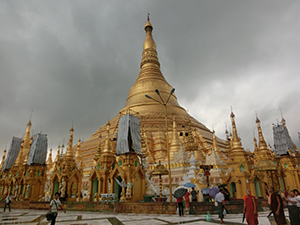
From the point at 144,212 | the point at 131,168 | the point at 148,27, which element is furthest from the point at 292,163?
the point at 148,27

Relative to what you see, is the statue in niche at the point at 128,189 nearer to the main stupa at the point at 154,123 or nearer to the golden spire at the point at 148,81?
the main stupa at the point at 154,123

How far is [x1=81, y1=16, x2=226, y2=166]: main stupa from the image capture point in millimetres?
29594

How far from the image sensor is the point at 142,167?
18453 mm

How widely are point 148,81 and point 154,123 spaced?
12.3 metres

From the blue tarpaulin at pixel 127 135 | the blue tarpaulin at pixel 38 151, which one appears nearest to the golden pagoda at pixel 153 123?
the blue tarpaulin at pixel 127 135

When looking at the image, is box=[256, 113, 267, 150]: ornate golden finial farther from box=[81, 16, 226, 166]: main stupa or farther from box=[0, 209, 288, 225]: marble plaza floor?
box=[0, 209, 288, 225]: marble plaza floor

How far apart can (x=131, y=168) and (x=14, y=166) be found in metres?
22.3

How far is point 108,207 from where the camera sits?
43.3 ft

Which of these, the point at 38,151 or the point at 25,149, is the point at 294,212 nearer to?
the point at 38,151

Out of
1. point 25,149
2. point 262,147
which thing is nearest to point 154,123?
point 262,147

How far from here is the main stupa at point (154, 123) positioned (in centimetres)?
2959

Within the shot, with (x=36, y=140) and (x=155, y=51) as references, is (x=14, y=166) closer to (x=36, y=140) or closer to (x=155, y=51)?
(x=36, y=140)

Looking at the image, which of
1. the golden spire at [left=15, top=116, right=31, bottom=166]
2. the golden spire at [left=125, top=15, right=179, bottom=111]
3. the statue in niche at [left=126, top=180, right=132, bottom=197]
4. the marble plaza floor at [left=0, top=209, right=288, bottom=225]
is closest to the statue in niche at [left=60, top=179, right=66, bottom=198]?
the statue in niche at [left=126, top=180, right=132, bottom=197]

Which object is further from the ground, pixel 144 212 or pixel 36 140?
pixel 36 140
